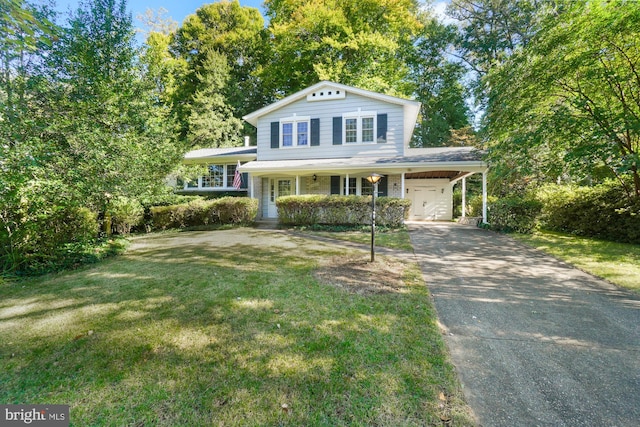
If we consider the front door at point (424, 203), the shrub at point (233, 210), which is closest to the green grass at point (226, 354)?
the shrub at point (233, 210)

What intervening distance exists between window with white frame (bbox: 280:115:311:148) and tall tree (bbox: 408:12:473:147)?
1596cm

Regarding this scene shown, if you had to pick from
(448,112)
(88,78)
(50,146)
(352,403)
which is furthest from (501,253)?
(448,112)

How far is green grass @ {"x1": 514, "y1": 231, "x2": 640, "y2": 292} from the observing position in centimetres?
518

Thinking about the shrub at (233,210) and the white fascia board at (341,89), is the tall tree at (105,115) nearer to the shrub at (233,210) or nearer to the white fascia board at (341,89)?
the shrub at (233,210)

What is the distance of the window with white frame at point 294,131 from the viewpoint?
1359 cm

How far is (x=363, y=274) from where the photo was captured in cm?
500

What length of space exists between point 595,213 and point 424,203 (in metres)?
7.31

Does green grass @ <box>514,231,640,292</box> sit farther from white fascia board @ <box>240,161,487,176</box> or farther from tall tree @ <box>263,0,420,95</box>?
tall tree @ <box>263,0,420,95</box>

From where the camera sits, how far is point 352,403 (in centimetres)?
197

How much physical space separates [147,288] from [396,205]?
28.4ft

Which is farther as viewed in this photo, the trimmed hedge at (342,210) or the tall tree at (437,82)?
the tall tree at (437,82)

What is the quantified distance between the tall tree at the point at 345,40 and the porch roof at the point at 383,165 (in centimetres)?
969

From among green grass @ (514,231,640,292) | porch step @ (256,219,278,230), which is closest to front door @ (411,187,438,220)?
green grass @ (514,231,640,292)

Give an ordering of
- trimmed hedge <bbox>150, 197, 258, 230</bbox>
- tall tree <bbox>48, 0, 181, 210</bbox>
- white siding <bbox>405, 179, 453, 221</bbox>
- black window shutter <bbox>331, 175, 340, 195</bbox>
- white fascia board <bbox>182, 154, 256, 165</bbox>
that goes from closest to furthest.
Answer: tall tree <bbox>48, 0, 181, 210</bbox>, trimmed hedge <bbox>150, 197, 258, 230</bbox>, black window shutter <bbox>331, 175, 340, 195</bbox>, white fascia board <bbox>182, 154, 256, 165</bbox>, white siding <bbox>405, 179, 453, 221</bbox>
